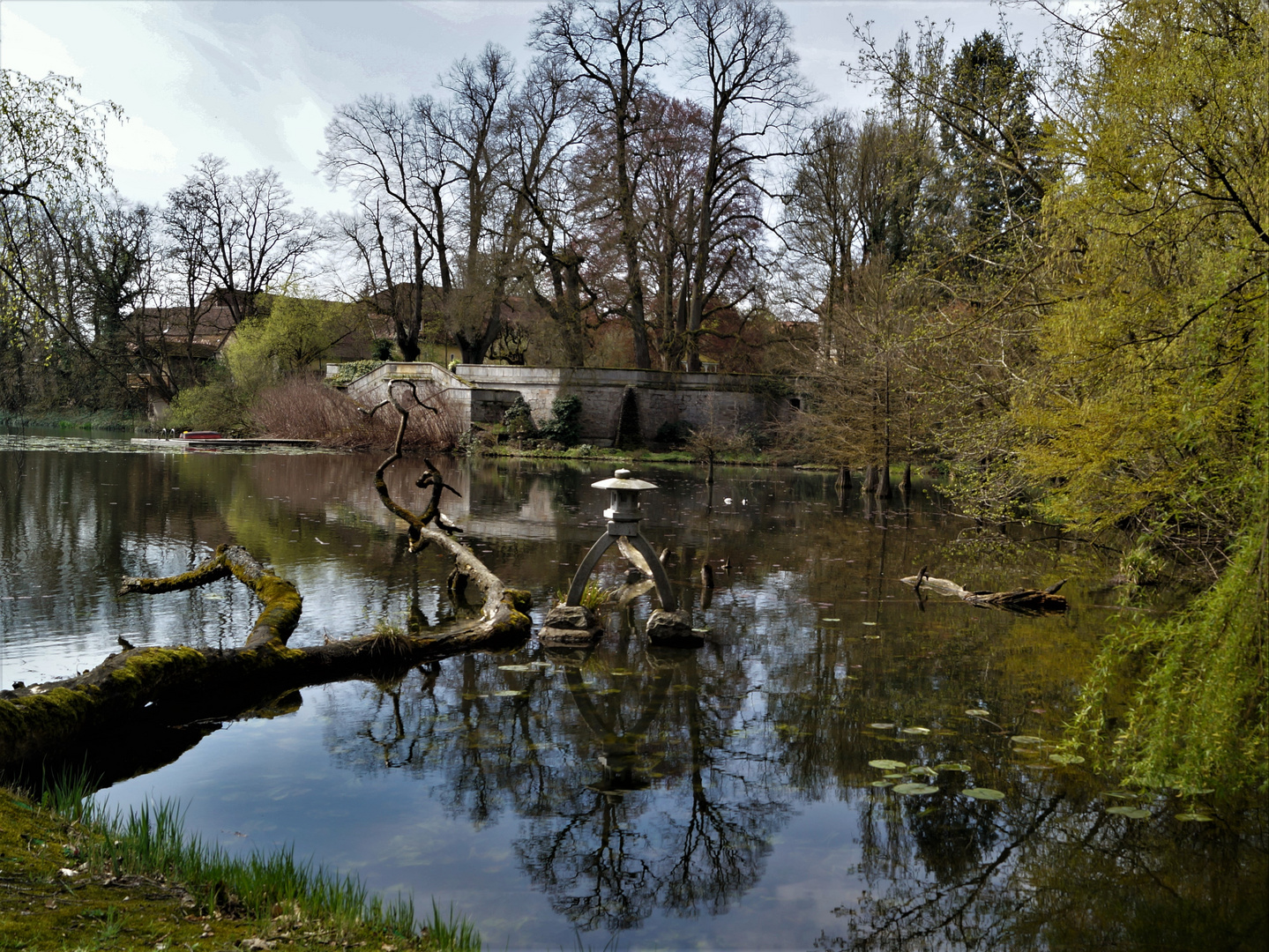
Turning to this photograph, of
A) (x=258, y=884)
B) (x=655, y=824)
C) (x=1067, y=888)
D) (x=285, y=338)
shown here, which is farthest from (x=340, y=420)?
(x=1067, y=888)

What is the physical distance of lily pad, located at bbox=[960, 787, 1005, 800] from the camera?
5.46 metres

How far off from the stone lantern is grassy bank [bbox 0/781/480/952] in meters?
4.80

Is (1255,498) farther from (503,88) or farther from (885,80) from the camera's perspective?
(503,88)

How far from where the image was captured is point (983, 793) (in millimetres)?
5500

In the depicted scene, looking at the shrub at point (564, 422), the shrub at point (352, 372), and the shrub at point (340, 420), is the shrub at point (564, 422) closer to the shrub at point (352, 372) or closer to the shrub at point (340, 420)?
the shrub at point (340, 420)

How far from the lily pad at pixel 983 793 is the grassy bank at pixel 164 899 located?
310cm

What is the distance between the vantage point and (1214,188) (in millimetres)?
5340

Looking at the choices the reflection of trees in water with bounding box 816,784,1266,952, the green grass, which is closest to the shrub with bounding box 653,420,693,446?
the reflection of trees in water with bounding box 816,784,1266,952

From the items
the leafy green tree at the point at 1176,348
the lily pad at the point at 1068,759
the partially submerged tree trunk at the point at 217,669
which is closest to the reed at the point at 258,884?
the partially submerged tree trunk at the point at 217,669

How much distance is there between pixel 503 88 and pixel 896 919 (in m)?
42.0

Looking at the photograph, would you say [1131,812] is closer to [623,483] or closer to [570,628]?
[623,483]

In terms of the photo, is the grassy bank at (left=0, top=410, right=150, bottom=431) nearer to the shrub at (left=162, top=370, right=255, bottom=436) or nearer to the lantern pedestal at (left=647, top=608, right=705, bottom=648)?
the shrub at (left=162, top=370, right=255, bottom=436)

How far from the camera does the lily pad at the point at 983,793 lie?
5.46 m

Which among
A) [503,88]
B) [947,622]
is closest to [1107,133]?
→ [947,622]
